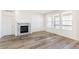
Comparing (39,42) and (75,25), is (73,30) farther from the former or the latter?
(39,42)

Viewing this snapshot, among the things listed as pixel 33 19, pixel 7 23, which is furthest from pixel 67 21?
pixel 7 23

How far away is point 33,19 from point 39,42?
2.00 ft

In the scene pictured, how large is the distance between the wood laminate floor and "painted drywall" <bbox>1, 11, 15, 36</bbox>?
0.45 feet

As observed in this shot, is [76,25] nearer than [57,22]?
Yes

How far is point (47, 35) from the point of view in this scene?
2.14m

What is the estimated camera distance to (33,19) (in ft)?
7.02

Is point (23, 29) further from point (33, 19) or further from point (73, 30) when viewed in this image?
point (73, 30)

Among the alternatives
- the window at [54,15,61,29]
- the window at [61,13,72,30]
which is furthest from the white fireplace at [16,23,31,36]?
the window at [61,13,72,30]

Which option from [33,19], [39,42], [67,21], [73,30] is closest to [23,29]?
[33,19]

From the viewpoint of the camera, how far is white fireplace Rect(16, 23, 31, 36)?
2.09 metres

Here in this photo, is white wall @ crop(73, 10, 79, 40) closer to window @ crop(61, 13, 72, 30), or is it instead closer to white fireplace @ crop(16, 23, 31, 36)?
window @ crop(61, 13, 72, 30)

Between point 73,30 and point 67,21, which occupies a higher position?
point 67,21

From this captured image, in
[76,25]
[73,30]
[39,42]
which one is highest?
[76,25]
